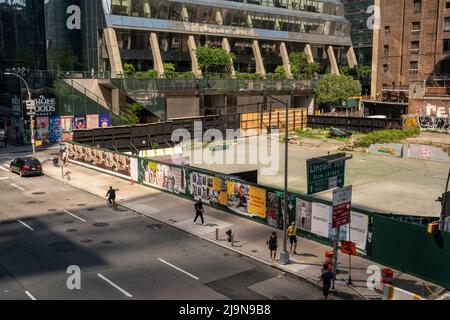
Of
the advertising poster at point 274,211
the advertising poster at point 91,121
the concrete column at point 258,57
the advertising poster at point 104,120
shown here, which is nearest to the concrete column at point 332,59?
the concrete column at point 258,57

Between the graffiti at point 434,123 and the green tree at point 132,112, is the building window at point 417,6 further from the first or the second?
the green tree at point 132,112

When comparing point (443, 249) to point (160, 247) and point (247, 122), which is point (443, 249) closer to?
point (160, 247)

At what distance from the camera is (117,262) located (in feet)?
73.4

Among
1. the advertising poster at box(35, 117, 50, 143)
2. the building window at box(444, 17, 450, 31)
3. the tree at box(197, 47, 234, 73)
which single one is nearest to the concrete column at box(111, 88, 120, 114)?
the advertising poster at box(35, 117, 50, 143)

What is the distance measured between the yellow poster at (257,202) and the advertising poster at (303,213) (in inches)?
100

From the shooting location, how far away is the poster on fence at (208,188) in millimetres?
31383

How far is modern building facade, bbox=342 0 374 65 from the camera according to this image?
118 metres

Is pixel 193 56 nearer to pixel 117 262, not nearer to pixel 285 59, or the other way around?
pixel 285 59

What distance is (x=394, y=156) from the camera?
53750mm

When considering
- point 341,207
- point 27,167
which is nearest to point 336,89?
point 27,167

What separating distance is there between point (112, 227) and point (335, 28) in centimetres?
9493

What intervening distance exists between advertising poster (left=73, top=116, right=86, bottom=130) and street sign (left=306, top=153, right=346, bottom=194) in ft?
160

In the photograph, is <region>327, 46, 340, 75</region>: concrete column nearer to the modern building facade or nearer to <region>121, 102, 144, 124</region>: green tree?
the modern building facade

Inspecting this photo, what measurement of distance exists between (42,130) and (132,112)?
12316 millimetres
